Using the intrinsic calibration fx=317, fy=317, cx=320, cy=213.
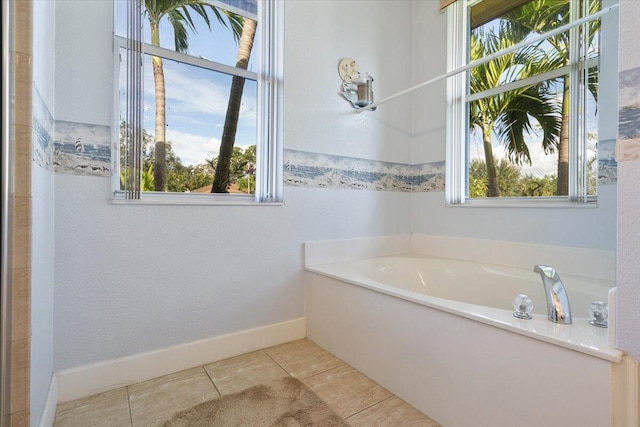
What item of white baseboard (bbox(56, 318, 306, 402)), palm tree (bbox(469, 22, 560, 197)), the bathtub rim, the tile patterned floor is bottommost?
the tile patterned floor

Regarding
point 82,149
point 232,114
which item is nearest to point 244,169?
point 232,114

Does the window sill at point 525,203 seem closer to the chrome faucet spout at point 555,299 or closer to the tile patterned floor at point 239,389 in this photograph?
the chrome faucet spout at point 555,299

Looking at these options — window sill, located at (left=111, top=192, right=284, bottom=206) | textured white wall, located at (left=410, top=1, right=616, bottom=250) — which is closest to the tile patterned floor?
window sill, located at (left=111, top=192, right=284, bottom=206)

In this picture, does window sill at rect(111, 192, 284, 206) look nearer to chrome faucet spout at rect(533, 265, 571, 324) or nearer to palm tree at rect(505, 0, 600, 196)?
chrome faucet spout at rect(533, 265, 571, 324)

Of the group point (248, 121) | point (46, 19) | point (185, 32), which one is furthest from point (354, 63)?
point (46, 19)

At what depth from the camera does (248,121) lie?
196 cm

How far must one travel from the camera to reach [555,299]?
1.11 meters

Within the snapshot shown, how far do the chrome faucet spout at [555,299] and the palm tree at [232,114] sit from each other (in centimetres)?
162

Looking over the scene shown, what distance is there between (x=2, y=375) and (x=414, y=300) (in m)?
1.31

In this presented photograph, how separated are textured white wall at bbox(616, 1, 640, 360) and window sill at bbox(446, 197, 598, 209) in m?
0.99

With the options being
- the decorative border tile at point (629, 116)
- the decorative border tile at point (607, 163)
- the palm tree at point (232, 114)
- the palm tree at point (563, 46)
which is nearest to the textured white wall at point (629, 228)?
the decorative border tile at point (629, 116)

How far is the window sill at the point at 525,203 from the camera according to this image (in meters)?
1.74

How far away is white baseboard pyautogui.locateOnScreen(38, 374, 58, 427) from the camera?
1151mm

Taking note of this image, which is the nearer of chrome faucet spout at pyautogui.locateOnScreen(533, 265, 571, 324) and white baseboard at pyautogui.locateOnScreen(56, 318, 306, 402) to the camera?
chrome faucet spout at pyautogui.locateOnScreen(533, 265, 571, 324)
